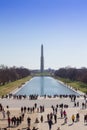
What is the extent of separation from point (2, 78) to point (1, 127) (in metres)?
62.9

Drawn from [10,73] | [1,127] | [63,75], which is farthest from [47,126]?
[63,75]

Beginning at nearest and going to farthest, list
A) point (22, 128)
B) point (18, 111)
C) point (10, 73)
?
point (22, 128), point (18, 111), point (10, 73)

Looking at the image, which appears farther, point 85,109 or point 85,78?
point 85,78

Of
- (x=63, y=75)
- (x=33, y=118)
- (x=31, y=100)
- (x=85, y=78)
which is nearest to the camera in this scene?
(x=33, y=118)

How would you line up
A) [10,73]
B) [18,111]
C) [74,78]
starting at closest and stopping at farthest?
1. [18,111]
2. [10,73]
3. [74,78]

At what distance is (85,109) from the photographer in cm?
4225

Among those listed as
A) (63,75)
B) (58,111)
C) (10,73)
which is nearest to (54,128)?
(58,111)

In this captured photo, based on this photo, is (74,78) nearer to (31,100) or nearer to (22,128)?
(31,100)

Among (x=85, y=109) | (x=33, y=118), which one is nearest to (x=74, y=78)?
(x=85, y=109)

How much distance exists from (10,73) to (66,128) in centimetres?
7938

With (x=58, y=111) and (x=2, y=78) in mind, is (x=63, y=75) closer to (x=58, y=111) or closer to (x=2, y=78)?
(x=2, y=78)

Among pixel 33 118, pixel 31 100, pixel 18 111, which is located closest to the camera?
pixel 33 118

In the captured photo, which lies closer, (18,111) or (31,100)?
(18,111)

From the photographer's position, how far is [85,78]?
92625 mm
